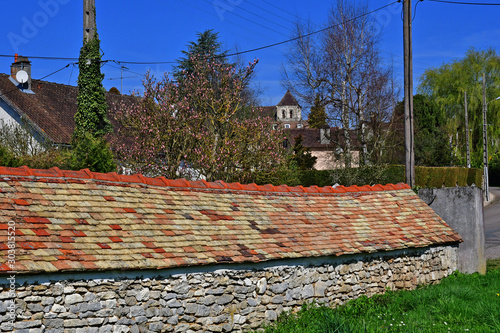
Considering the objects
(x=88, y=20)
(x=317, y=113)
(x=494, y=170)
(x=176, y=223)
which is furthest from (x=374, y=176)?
(x=494, y=170)

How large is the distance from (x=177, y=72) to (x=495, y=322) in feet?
95.5

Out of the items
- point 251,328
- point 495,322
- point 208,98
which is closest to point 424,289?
point 495,322

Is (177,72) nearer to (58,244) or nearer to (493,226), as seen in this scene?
(493,226)

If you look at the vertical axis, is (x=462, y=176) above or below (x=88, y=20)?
below

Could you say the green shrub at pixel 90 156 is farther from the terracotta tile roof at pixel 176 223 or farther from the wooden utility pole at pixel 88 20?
the terracotta tile roof at pixel 176 223

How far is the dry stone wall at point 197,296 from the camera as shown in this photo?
21.2 ft

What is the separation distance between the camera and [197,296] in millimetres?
7824

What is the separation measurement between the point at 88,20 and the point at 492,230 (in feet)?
58.0

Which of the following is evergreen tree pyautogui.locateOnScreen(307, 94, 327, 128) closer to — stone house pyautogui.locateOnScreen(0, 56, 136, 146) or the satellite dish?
stone house pyautogui.locateOnScreen(0, 56, 136, 146)

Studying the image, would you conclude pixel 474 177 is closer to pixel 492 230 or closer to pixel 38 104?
pixel 492 230

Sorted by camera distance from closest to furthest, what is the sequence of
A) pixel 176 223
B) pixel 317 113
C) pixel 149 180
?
pixel 176 223 → pixel 149 180 → pixel 317 113

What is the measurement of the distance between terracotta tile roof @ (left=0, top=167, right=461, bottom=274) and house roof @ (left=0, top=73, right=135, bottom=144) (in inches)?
610

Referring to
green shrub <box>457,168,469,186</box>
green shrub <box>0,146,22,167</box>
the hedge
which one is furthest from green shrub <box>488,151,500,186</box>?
green shrub <box>0,146,22,167</box>

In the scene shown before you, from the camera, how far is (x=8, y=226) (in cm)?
673
